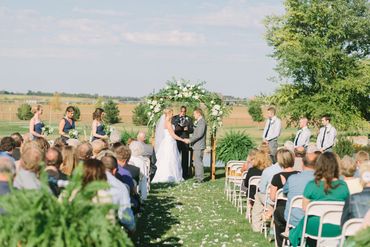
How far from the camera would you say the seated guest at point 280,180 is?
348 inches

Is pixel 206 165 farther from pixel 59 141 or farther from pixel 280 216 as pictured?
pixel 280 216

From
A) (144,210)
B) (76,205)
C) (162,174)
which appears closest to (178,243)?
(144,210)

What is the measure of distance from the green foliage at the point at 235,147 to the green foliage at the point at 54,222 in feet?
53.2

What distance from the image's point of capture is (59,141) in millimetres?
10727

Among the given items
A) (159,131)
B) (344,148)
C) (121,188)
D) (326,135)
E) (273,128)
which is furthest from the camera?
(344,148)

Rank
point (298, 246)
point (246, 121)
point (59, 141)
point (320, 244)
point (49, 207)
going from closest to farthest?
point (49, 207)
point (320, 244)
point (298, 246)
point (59, 141)
point (246, 121)

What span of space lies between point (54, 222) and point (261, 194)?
6340mm

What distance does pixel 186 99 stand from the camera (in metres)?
19.9

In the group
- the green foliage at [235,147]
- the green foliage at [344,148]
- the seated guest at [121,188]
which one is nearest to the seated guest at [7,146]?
the seated guest at [121,188]

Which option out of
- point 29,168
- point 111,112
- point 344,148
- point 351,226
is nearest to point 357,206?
point 351,226

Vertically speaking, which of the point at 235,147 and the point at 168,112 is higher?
the point at 168,112

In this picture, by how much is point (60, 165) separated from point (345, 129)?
35.0m

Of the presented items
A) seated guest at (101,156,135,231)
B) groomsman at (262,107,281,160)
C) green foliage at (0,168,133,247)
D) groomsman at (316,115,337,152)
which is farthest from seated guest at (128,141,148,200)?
green foliage at (0,168,133,247)

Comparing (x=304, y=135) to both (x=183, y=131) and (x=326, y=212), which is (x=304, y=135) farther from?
(x=326, y=212)
